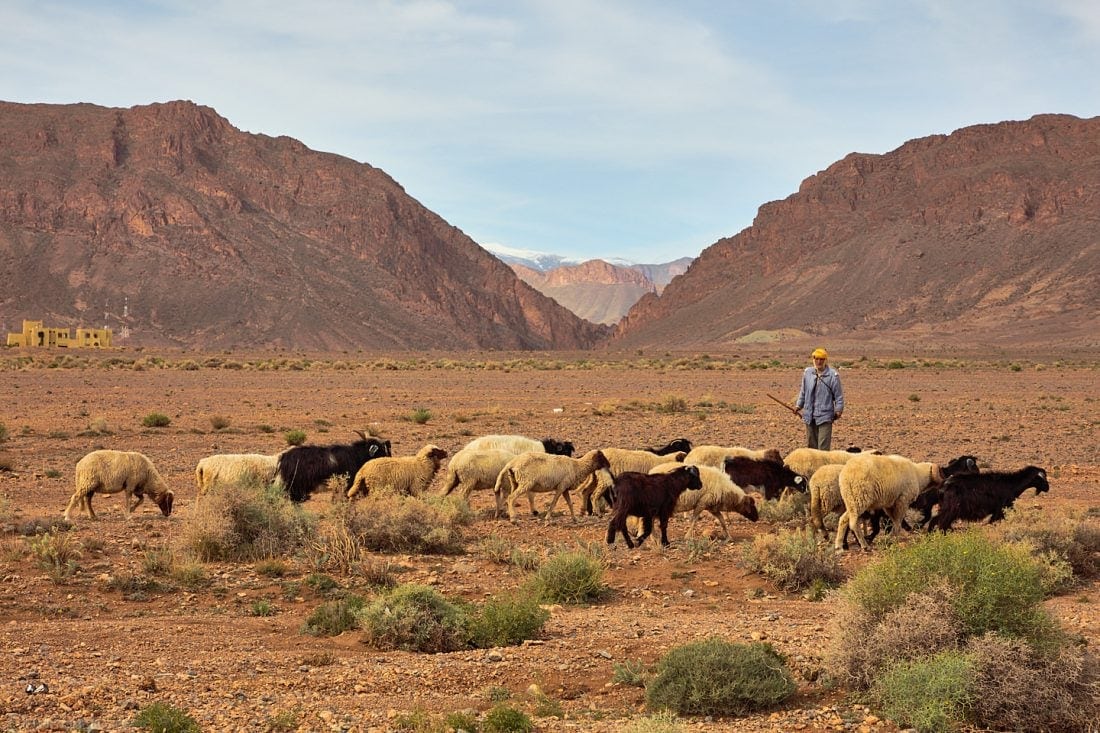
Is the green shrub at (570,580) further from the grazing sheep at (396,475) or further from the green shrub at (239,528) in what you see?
the grazing sheep at (396,475)

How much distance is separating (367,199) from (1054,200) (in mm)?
100470

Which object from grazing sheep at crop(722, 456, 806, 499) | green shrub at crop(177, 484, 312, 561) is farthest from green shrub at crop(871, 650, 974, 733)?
grazing sheep at crop(722, 456, 806, 499)

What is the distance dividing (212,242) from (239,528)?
440 ft

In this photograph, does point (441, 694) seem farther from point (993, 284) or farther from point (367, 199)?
point (367, 199)

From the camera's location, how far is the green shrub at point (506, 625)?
322 inches

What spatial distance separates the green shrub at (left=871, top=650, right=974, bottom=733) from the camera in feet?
19.4

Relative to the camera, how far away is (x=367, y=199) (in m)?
166

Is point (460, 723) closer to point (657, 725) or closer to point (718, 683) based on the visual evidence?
point (657, 725)

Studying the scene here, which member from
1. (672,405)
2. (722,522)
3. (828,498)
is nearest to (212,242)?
(672,405)

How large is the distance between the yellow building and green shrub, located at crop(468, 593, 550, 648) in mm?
92595

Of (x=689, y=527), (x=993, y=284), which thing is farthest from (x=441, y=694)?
(x=993, y=284)

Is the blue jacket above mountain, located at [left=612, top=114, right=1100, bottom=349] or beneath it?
beneath

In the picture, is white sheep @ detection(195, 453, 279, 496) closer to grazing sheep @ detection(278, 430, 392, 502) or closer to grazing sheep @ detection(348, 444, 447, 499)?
grazing sheep @ detection(278, 430, 392, 502)

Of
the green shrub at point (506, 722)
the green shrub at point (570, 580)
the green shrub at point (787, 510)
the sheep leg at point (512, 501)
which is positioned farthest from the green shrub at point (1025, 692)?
the sheep leg at point (512, 501)
